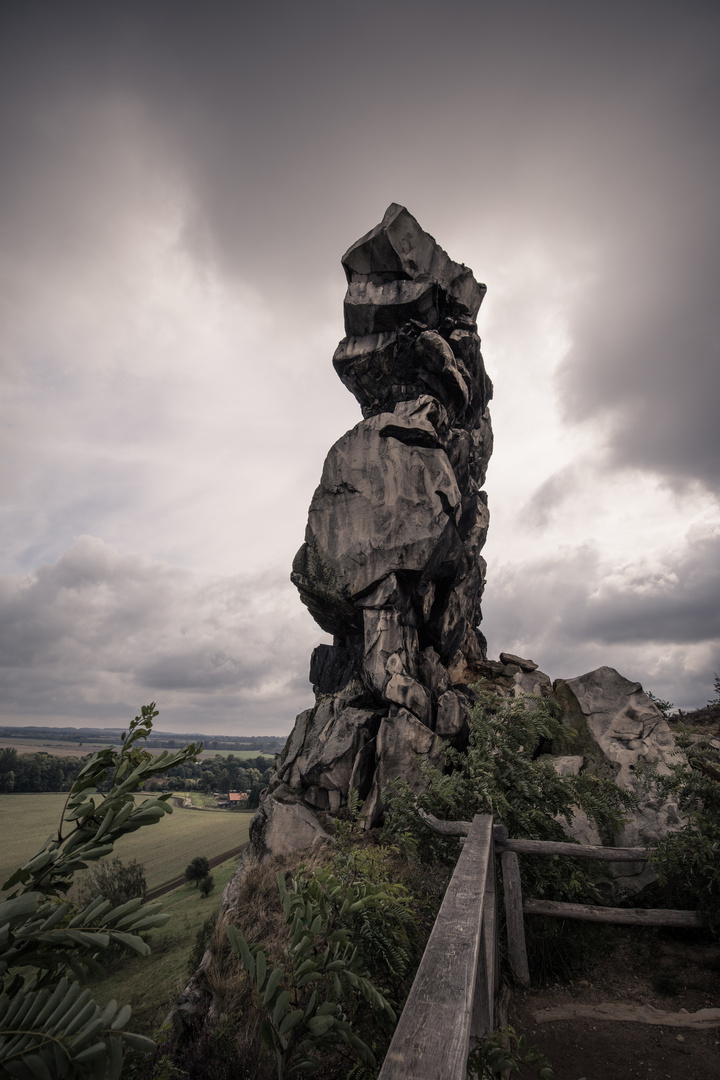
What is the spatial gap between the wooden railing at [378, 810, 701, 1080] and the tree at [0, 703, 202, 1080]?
894 mm

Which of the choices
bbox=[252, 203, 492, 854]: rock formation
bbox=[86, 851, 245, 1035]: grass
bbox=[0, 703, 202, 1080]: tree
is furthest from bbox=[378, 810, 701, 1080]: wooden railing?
bbox=[252, 203, 492, 854]: rock formation

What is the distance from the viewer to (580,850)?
17.2 feet

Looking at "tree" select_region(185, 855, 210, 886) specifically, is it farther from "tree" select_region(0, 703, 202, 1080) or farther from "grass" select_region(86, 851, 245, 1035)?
"tree" select_region(0, 703, 202, 1080)

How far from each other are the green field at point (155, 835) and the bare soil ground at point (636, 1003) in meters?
26.3

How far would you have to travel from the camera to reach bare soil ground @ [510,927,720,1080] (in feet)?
12.8

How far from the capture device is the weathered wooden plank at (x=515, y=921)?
16.9 feet

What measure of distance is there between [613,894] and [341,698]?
448 inches

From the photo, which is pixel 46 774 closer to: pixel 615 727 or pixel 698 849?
pixel 615 727

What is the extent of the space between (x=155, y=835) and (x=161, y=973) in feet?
97.2

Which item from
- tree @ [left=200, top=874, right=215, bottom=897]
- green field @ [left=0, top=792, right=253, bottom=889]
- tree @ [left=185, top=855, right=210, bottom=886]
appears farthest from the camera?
tree @ [left=185, top=855, right=210, bottom=886]

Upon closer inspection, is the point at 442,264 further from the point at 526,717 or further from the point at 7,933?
the point at 7,933

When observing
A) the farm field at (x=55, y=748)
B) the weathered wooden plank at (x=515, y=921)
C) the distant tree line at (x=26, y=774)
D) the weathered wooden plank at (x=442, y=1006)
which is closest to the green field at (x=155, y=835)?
the distant tree line at (x=26, y=774)

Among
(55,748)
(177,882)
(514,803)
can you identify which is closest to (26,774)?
(177,882)

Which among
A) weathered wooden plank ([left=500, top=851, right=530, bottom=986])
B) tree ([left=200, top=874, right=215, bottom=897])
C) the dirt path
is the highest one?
weathered wooden plank ([left=500, top=851, right=530, bottom=986])
